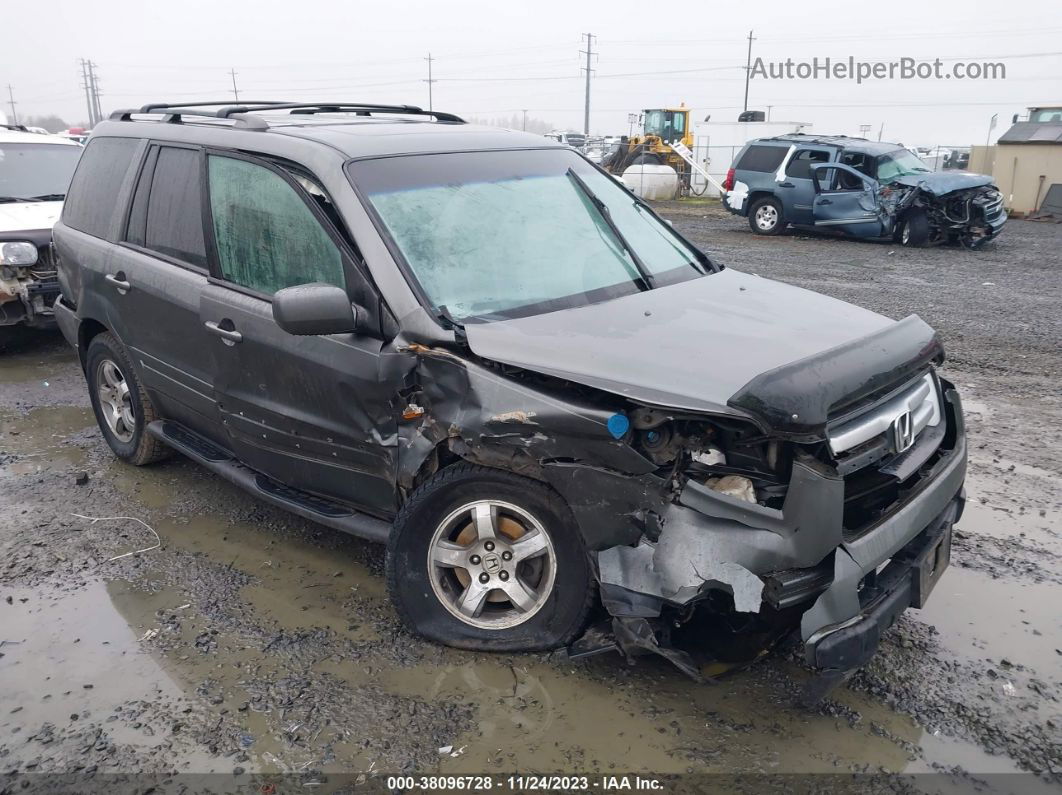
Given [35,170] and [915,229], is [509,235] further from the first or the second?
[915,229]

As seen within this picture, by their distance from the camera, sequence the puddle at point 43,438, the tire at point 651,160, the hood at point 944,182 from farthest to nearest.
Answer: the tire at point 651,160 → the hood at point 944,182 → the puddle at point 43,438

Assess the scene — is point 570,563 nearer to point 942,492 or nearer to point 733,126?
point 942,492

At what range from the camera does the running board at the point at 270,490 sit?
3500 mm

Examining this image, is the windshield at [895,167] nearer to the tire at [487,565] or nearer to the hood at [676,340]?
the hood at [676,340]

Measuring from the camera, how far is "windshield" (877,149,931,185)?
15250 mm

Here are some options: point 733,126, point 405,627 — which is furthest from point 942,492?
point 733,126

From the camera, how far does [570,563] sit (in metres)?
2.98

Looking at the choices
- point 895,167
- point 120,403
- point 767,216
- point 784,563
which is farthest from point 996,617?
point 767,216

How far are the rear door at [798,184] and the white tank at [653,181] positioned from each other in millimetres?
9921

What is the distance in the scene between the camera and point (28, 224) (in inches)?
287

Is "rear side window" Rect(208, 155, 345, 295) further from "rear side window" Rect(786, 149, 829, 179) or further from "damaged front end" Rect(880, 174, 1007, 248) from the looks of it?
"rear side window" Rect(786, 149, 829, 179)

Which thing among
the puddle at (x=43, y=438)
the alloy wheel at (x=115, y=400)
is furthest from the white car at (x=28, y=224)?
the alloy wheel at (x=115, y=400)

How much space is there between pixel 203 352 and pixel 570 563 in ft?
6.88

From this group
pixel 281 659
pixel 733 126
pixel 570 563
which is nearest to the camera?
pixel 570 563
